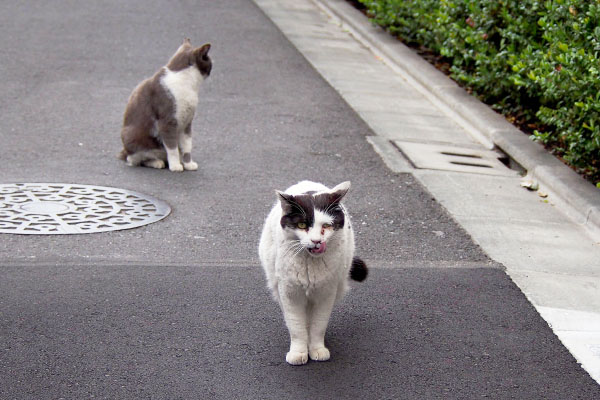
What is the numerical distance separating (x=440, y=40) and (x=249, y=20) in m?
4.18

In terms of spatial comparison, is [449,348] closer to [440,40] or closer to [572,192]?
[572,192]

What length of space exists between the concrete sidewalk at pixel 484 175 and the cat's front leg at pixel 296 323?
155 cm

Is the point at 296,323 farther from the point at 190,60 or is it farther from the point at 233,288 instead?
the point at 190,60

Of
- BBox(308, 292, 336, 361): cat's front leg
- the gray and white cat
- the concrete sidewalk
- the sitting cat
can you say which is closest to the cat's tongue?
the gray and white cat

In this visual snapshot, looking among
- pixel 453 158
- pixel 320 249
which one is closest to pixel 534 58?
pixel 453 158

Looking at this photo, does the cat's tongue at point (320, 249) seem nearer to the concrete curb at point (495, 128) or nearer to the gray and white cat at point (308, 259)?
the gray and white cat at point (308, 259)

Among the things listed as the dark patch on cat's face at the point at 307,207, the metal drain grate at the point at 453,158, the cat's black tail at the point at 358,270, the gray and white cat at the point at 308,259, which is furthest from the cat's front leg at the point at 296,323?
the metal drain grate at the point at 453,158

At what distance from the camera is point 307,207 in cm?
422

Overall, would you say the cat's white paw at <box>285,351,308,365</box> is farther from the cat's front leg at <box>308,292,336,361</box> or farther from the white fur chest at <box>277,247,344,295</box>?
the white fur chest at <box>277,247,344,295</box>

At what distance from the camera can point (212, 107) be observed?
9.75 metres

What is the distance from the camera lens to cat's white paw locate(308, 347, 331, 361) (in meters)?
4.56

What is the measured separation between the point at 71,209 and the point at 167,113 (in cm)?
127

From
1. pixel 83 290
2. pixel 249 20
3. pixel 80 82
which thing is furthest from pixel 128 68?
pixel 83 290

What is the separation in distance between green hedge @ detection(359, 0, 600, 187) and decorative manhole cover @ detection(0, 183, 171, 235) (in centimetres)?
377
